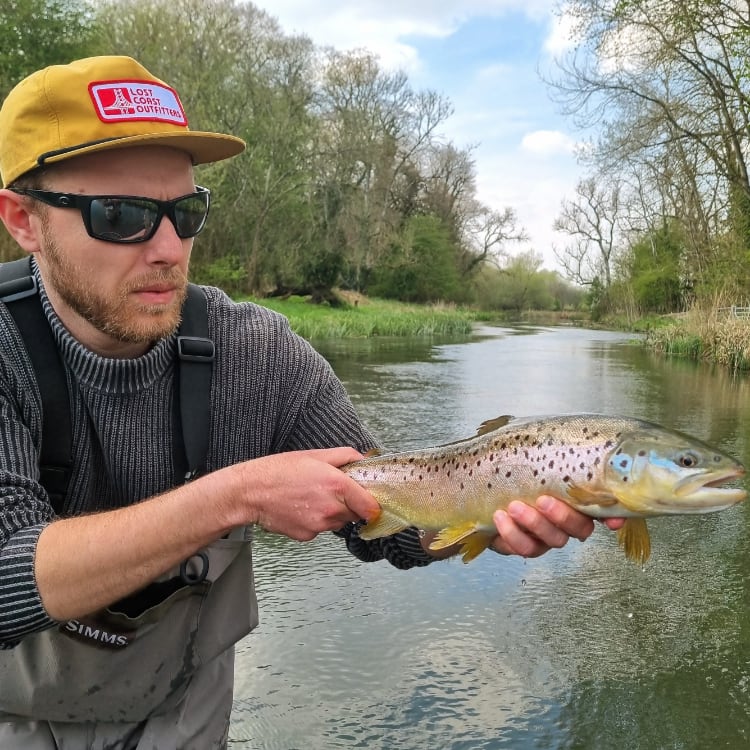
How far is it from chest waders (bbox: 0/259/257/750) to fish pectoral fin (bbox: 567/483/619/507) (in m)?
0.99

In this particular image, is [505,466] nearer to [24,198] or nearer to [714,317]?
[24,198]

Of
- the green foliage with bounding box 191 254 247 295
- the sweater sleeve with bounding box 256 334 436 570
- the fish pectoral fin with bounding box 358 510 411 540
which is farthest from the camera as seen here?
the green foliage with bounding box 191 254 247 295

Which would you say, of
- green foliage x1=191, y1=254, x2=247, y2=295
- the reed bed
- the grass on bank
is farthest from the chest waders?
green foliage x1=191, y1=254, x2=247, y2=295

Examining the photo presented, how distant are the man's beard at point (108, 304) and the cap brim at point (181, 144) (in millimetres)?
258

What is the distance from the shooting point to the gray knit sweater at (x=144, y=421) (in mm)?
1754

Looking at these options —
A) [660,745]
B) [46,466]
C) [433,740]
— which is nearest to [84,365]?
[46,466]

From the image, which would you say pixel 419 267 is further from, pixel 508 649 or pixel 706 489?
pixel 706 489

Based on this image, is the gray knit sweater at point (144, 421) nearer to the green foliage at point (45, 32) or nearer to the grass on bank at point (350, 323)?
the grass on bank at point (350, 323)

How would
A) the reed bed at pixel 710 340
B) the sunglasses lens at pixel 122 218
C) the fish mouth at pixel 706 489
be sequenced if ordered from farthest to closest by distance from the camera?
the reed bed at pixel 710 340
the sunglasses lens at pixel 122 218
the fish mouth at pixel 706 489

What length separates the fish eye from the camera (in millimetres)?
1983

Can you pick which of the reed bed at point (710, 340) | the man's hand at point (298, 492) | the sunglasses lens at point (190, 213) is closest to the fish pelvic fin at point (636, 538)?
the man's hand at point (298, 492)

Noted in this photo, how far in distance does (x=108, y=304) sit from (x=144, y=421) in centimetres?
36

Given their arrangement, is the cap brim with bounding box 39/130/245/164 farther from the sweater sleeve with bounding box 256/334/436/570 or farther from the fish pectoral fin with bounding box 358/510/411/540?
the fish pectoral fin with bounding box 358/510/411/540

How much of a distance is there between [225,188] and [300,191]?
17.8 ft
